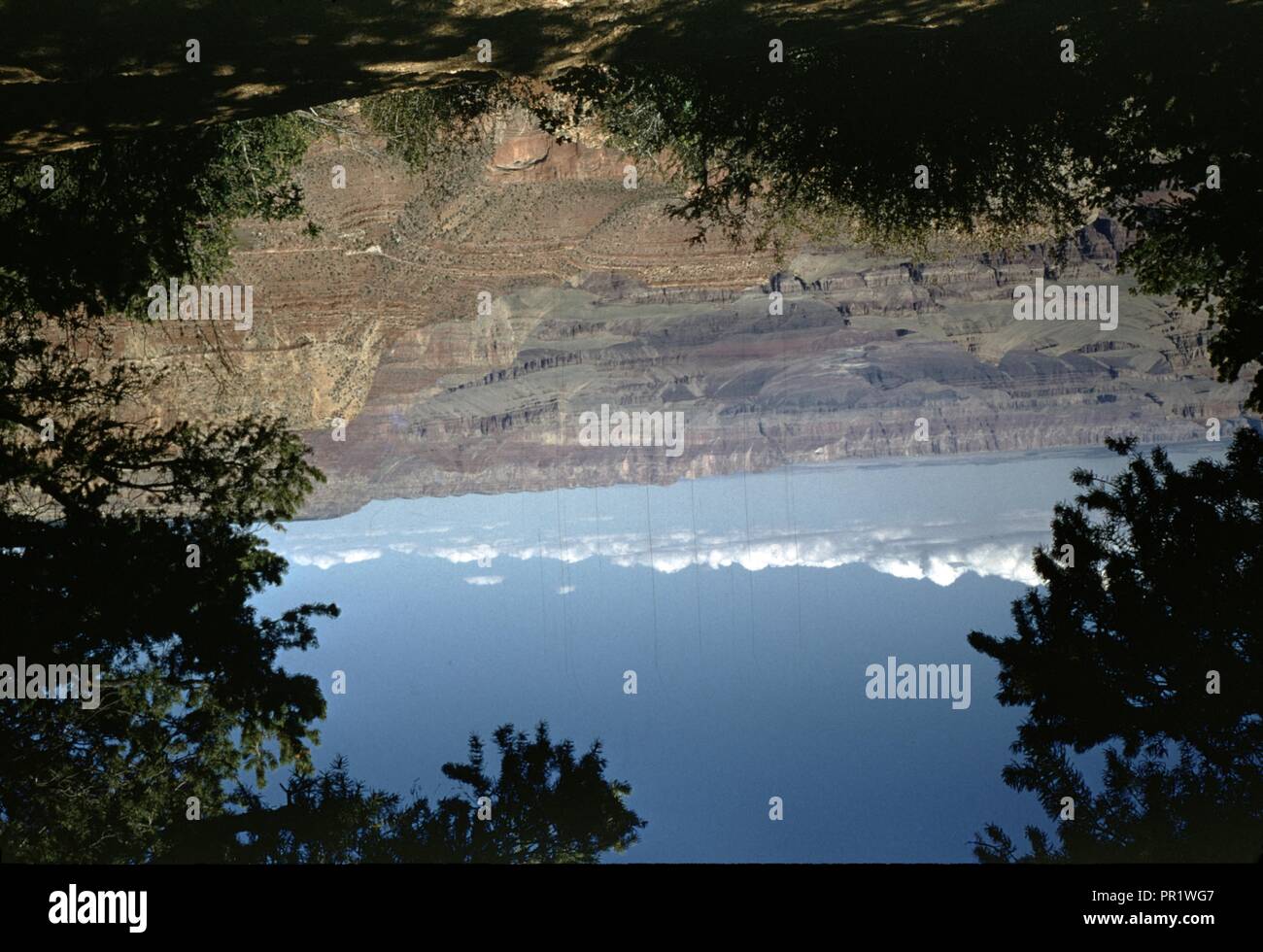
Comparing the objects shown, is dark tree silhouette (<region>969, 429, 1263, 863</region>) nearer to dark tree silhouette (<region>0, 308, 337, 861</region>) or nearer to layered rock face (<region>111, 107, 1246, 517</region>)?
layered rock face (<region>111, 107, 1246, 517</region>)

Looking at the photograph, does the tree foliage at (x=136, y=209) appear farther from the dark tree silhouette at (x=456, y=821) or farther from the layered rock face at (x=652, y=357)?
the dark tree silhouette at (x=456, y=821)

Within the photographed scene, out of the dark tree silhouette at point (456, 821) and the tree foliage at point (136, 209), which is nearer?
the dark tree silhouette at point (456, 821)

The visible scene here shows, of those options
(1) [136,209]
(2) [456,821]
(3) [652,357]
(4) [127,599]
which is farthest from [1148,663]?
(1) [136,209]

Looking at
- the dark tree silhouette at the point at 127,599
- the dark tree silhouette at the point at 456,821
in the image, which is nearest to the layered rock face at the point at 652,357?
the dark tree silhouette at the point at 127,599

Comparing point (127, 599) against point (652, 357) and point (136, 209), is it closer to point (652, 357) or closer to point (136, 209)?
point (136, 209)

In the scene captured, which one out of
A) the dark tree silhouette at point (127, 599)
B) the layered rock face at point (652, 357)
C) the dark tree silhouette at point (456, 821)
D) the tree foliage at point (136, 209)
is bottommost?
the dark tree silhouette at point (456, 821)

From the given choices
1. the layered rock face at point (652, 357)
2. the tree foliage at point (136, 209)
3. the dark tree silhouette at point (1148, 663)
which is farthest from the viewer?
the tree foliage at point (136, 209)

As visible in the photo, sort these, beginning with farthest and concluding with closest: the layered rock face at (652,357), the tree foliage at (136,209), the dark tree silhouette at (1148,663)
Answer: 1. the tree foliage at (136,209)
2. the layered rock face at (652,357)
3. the dark tree silhouette at (1148,663)
